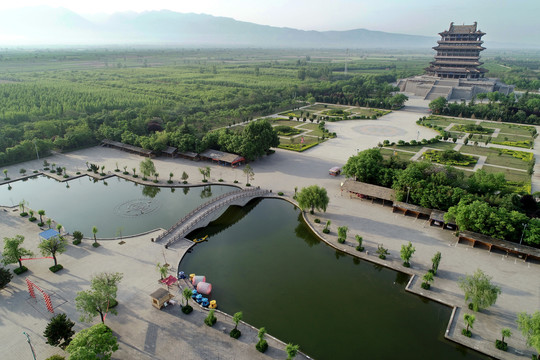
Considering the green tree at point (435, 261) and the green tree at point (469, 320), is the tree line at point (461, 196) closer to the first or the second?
the green tree at point (435, 261)

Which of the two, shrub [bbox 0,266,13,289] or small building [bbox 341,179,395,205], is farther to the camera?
small building [bbox 341,179,395,205]

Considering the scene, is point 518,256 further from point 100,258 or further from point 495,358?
point 100,258

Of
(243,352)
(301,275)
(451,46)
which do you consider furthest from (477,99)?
(243,352)

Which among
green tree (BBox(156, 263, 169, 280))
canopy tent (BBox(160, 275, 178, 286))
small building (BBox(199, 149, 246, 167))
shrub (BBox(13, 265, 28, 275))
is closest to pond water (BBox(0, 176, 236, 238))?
shrub (BBox(13, 265, 28, 275))

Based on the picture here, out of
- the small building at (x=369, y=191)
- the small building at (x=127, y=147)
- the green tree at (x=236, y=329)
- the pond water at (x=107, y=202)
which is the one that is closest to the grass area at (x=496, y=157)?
the small building at (x=369, y=191)

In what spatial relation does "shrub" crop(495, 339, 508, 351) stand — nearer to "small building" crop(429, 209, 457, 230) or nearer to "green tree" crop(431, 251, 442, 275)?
"green tree" crop(431, 251, 442, 275)

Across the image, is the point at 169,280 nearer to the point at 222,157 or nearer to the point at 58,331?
the point at 58,331

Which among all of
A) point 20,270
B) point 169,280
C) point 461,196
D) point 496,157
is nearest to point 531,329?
point 461,196
